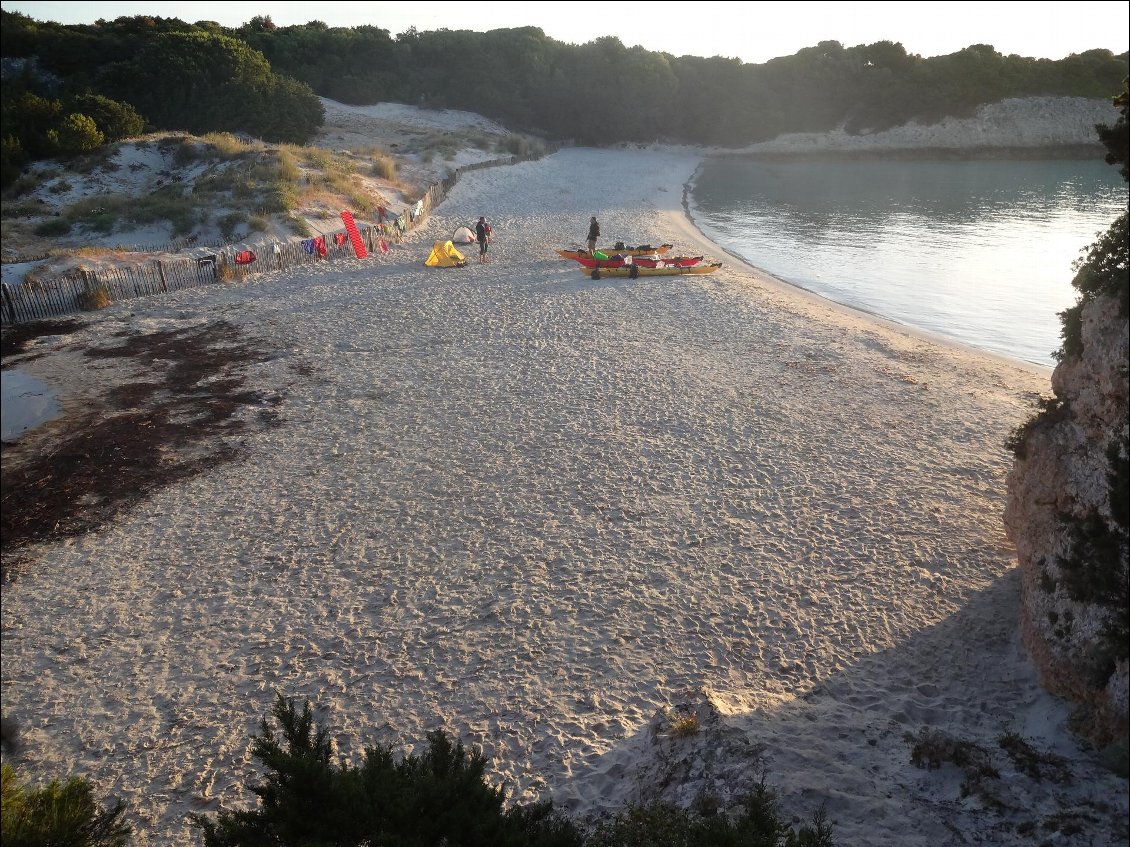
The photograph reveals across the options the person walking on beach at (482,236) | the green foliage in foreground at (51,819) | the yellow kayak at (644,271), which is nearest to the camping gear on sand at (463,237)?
the person walking on beach at (482,236)

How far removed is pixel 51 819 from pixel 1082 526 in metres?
8.05

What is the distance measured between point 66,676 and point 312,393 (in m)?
7.87

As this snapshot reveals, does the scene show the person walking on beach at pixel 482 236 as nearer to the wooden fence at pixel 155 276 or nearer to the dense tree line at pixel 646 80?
the wooden fence at pixel 155 276

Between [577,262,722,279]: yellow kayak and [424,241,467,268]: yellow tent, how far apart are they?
167 inches

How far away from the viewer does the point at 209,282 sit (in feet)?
74.7

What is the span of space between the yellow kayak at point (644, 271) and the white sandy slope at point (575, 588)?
733 centimetres

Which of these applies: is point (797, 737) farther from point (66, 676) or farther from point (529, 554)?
point (66, 676)

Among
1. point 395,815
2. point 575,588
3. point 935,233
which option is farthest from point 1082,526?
point 935,233

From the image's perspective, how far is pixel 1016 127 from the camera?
217 ft

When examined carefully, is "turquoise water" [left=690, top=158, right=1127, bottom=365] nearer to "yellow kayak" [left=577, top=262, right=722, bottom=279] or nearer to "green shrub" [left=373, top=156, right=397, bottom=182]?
"yellow kayak" [left=577, top=262, right=722, bottom=279]

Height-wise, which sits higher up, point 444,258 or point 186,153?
point 186,153

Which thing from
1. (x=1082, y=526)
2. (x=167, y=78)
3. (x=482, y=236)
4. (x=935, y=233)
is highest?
(x=167, y=78)

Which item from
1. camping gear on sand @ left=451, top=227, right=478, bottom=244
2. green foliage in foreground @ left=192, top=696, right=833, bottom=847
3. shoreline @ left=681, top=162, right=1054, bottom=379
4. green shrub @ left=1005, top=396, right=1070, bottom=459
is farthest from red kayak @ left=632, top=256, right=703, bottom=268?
green foliage in foreground @ left=192, top=696, right=833, bottom=847

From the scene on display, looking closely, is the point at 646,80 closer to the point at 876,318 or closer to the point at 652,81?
the point at 652,81
